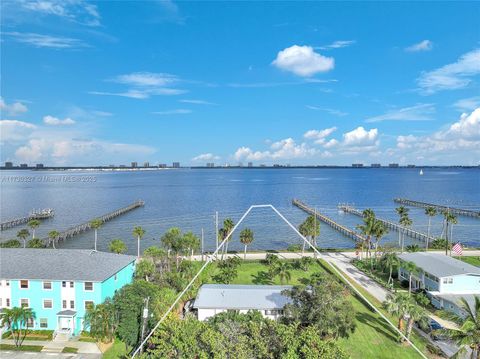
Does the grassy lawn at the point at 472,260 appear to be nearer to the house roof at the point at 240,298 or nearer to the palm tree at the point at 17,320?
the house roof at the point at 240,298

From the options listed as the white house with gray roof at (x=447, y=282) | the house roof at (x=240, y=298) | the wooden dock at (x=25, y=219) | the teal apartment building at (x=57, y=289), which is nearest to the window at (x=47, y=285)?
the teal apartment building at (x=57, y=289)

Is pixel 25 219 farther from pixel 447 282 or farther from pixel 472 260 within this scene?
pixel 472 260

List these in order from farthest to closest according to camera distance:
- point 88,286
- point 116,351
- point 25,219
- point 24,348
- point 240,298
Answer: point 25,219
point 240,298
point 88,286
point 24,348
point 116,351

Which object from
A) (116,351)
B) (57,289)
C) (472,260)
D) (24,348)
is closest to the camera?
(116,351)

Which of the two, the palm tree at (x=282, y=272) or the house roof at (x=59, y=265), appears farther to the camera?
the palm tree at (x=282, y=272)

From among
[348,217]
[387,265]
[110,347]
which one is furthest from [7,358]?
[348,217]

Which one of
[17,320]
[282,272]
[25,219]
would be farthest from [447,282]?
[25,219]

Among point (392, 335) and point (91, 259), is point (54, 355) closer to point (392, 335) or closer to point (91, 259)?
point (91, 259)

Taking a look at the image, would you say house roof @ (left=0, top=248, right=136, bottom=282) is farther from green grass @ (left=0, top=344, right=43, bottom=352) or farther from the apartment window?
green grass @ (left=0, top=344, right=43, bottom=352)
